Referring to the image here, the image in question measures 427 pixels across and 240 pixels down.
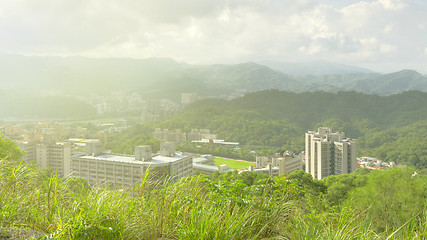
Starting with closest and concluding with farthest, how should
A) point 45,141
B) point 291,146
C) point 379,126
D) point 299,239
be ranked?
point 299,239
point 45,141
point 291,146
point 379,126

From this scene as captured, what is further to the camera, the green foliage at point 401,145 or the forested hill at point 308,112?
the forested hill at point 308,112

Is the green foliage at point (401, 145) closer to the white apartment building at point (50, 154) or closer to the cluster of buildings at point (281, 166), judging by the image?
the cluster of buildings at point (281, 166)

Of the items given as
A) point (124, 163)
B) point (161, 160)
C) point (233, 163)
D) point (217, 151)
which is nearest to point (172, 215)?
point (124, 163)

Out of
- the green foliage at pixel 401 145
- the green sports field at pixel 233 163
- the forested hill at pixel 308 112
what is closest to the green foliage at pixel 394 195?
the green sports field at pixel 233 163

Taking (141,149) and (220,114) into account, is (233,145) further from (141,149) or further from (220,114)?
(141,149)

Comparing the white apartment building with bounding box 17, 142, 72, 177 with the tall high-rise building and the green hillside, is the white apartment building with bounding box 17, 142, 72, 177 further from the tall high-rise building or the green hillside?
the tall high-rise building

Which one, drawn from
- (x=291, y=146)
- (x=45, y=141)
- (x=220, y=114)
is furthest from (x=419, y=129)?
(x=45, y=141)
